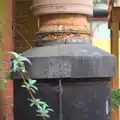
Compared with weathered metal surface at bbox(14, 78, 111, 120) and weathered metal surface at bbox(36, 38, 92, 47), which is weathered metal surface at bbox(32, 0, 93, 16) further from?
weathered metal surface at bbox(14, 78, 111, 120)

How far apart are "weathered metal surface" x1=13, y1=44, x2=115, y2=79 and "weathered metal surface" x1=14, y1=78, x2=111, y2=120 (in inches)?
1.8

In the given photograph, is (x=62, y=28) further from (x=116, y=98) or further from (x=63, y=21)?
(x=116, y=98)

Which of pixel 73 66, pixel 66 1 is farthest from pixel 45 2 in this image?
pixel 73 66

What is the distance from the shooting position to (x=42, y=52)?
6.68 feet

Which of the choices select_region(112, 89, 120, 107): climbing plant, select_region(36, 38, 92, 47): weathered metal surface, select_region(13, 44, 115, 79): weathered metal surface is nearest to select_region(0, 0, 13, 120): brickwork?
select_region(36, 38, 92, 47): weathered metal surface

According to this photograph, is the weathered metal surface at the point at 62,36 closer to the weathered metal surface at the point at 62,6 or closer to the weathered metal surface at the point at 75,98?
the weathered metal surface at the point at 62,6

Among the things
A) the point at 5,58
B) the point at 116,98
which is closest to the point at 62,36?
the point at 5,58

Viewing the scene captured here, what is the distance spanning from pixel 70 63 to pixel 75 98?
178 millimetres

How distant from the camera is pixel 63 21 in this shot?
2.14m

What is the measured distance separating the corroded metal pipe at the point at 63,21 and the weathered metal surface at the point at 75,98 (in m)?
0.27

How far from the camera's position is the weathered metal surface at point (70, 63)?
1.93 meters

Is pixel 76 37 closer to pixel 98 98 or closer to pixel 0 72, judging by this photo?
pixel 98 98

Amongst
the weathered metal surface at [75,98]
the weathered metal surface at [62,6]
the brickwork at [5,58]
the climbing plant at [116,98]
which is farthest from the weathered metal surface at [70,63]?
the climbing plant at [116,98]

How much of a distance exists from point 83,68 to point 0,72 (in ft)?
3.75
